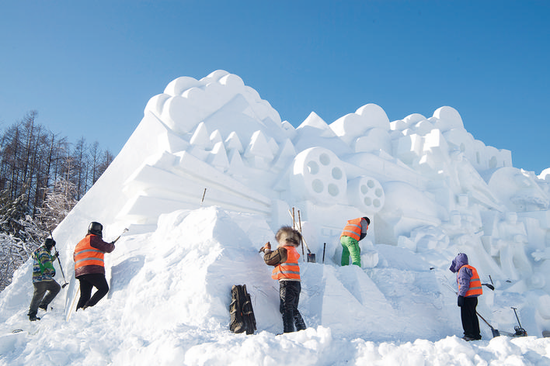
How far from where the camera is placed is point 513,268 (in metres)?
12.6

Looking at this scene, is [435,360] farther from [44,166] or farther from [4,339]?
[44,166]

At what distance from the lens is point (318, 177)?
10078 millimetres

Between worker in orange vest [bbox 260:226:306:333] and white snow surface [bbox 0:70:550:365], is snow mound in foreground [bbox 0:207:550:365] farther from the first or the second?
worker in orange vest [bbox 260:226:306:333]

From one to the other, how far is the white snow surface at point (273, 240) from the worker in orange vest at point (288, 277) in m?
0.28

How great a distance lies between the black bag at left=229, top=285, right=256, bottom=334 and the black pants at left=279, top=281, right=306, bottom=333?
34 centimetres

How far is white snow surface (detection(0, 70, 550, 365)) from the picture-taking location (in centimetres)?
326

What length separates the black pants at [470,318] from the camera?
4.84 m

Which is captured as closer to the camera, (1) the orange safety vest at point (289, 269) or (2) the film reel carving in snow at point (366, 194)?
(1) the orange safety vest at point (289, 269)

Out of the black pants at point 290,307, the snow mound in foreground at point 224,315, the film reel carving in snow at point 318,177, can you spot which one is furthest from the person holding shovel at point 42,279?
the film reel carving in snow at point 318,177

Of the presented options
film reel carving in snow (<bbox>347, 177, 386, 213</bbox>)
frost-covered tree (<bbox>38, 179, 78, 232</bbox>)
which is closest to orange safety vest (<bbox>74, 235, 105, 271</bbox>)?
film reel carving in snow (<bbox>347, 177, 386, 213</bbox>)

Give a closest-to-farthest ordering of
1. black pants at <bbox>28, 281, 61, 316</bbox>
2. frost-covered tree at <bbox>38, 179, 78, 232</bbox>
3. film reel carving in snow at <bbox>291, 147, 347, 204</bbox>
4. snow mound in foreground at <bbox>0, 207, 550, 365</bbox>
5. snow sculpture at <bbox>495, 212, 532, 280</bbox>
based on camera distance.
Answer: snow mound in foreground at <bbox>0, 207, 550, 365</bbox>
black pants at <bbox>28, 281, 61, 316</bbox>
film reel carving in snow at <bbox>291, 147, 347, 204</bbox>
snow sculpture at <bbox>495, 212, 532, 280</bbox>
frost-covered tree at <bbox>38, 179, 78, 232</bbox>

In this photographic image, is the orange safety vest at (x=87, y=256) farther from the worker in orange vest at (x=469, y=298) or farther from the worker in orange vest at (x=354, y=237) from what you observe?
the worker in orange vest at (x=469, y=298)

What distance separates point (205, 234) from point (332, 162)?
6229 millimetres

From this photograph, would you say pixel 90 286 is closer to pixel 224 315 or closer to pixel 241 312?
pixel 224 315
